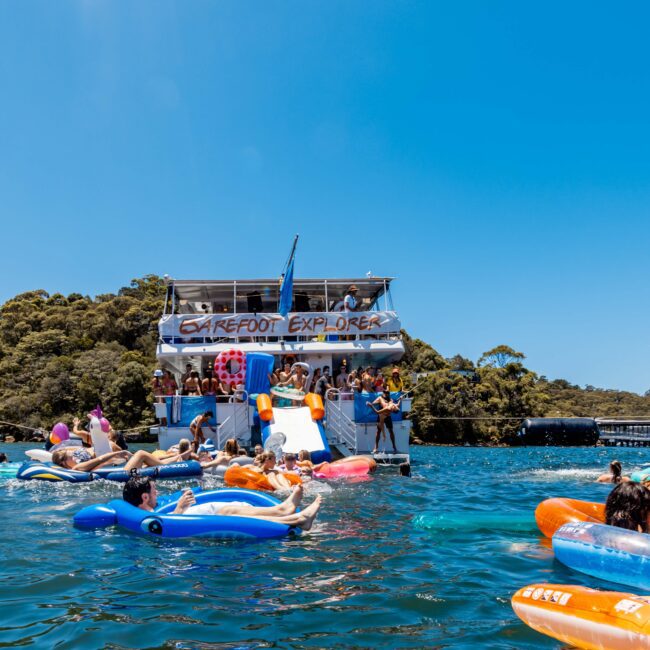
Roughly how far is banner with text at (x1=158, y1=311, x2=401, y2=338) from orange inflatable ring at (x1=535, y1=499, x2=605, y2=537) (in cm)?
1279

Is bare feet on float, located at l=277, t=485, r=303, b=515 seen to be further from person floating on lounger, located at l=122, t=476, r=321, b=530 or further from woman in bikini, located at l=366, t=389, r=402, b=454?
woman in bikini, located at l=366, t=389, r=402, b=454

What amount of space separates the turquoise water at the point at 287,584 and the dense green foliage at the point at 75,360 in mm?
43173

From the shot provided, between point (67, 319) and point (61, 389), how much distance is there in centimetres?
1613

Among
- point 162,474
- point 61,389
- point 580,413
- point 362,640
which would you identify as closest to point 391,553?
point 362,640

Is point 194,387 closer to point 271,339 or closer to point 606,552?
point 271,339

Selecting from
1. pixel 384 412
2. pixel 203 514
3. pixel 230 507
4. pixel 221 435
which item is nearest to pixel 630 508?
pixel 230 507

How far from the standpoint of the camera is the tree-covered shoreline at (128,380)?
50.1 metres

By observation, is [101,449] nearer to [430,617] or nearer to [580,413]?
[430,617]

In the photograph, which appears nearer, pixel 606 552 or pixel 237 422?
pixel 606 552

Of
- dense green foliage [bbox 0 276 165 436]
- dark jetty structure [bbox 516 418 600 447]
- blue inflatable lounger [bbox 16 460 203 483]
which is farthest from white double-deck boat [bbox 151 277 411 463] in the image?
dense green foliage [bbox 0 276 165 436]

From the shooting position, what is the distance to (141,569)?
6.42 meters

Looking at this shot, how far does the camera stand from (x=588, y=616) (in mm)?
4289

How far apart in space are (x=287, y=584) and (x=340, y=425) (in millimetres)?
12476

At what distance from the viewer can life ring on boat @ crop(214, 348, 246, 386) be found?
18.4 meters
